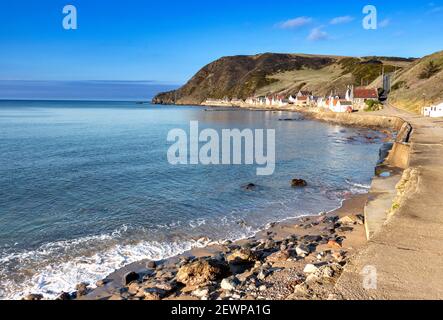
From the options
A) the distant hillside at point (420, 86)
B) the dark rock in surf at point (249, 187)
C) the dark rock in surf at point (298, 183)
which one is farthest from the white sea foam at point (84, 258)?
the distant hillside at point (420, 86)

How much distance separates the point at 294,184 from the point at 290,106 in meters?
145

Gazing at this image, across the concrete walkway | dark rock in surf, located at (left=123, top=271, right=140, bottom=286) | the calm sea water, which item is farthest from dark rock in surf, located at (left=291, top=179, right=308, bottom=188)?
dark rock in surf, located at (left=123, top=271, right=140, bottom=286)

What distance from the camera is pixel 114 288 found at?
11.4 m

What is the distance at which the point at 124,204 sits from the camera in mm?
20703

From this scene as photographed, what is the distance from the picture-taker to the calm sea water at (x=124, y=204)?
1361 centimetres

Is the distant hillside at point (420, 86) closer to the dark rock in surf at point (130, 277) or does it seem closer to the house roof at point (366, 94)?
the house roof at point (366, 94)

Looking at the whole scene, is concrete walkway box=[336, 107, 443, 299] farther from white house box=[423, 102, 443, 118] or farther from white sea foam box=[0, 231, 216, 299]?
white house box=[423, 102, 443, 118]

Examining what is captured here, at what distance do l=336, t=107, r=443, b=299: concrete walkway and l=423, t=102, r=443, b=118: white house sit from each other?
166 feet

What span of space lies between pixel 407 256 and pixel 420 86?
302ft

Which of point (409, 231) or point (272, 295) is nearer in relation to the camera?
point (272, 295)

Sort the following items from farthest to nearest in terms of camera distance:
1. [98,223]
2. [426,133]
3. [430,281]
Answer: [426,133], [98,223], [430,281]

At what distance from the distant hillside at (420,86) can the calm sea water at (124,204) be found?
45.7 metres
